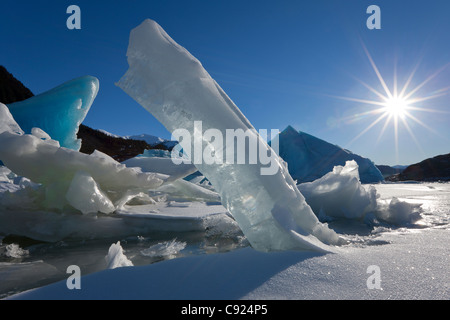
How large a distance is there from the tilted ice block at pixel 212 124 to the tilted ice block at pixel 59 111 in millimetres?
6947

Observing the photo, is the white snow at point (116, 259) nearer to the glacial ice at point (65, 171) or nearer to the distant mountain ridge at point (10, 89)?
the glacial ice at point (65, 171)

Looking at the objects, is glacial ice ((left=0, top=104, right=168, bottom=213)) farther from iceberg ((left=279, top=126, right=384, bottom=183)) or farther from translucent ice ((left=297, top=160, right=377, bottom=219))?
iceberg ((left=279, top=126, right=384, bottom=183))

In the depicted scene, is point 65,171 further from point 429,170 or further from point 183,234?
point 429,170

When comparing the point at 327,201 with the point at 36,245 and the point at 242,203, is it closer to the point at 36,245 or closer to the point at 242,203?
the point at 242,203

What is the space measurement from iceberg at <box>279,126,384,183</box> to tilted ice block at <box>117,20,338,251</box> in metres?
18.9

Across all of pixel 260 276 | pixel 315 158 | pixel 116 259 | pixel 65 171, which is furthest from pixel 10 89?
pixel 260 276

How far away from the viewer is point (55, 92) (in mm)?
7875

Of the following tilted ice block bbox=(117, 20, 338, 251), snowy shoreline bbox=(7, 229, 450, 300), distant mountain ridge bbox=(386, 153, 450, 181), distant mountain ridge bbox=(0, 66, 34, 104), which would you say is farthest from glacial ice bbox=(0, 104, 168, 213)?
distant mountain ridge bbox=(386, 153, 450, 181)

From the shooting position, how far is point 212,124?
1550 millimetres

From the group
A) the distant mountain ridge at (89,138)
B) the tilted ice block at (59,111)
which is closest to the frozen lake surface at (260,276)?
the tilted ice block at (59,111)

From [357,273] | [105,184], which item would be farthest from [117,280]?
[105,184]

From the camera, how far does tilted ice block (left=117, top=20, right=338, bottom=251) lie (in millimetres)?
1543

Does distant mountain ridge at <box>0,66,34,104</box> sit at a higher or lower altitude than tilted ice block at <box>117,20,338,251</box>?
higher

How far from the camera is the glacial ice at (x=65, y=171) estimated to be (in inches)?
113
